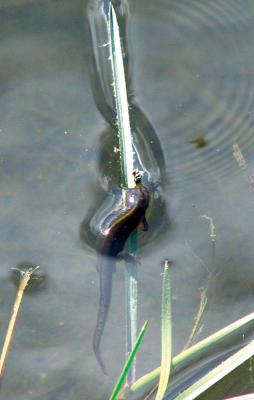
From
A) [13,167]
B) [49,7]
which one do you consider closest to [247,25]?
[49,7]

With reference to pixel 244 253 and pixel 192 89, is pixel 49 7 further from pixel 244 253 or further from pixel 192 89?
pixel 244 253

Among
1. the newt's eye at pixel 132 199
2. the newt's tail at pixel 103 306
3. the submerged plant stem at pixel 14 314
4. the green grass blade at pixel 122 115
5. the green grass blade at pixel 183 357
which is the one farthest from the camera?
the newt's eye at pixel 132 199

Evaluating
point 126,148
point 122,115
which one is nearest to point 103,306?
point 126,148

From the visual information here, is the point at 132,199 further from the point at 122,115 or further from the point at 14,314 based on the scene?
the point at 14,314

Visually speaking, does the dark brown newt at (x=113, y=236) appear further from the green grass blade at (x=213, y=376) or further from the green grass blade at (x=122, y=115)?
the green grass blade at (x=213, y=376)

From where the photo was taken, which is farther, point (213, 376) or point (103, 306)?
point (103, 306)

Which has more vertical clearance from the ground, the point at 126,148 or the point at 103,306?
the point at 126,148

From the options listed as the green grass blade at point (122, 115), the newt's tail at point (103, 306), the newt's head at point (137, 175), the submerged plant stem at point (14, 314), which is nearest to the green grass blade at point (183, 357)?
the newt's tail at point (103, 306)
